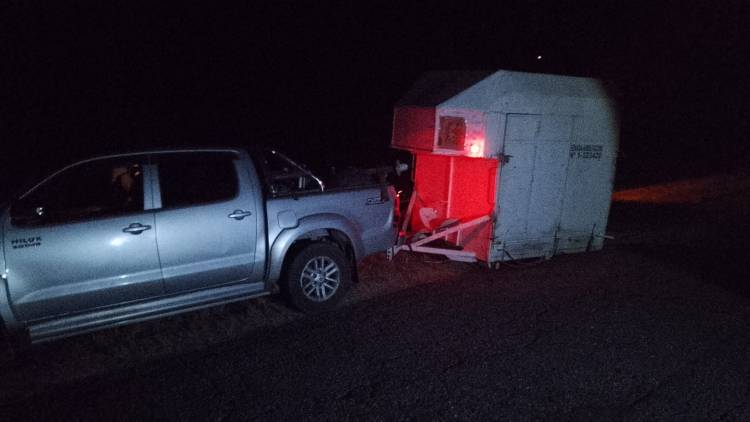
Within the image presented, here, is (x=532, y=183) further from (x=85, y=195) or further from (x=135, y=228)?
(x=85, y=195)

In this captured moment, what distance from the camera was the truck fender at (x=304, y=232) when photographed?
19.1ft

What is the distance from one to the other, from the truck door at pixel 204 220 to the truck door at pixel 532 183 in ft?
12.5

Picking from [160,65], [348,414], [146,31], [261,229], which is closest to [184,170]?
[261,229]

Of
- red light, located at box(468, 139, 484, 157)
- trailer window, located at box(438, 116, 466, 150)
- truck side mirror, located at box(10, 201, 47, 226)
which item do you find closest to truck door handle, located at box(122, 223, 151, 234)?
truck side mirror, located at box(10, 201, 47, 226)

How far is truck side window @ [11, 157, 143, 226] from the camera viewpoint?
4.67m

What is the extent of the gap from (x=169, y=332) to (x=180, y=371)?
0.91 meters

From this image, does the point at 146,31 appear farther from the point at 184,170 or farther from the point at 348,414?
the point at 348,414

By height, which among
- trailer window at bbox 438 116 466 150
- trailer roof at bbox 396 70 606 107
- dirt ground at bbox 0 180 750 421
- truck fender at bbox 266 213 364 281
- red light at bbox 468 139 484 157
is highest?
trailer roof at bbox 396 70 606 107

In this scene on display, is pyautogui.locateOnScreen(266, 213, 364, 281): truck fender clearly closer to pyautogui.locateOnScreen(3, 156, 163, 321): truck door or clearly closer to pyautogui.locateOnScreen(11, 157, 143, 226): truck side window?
pyautogui.locateOnScreen(3, 156, 163, 321): truck door

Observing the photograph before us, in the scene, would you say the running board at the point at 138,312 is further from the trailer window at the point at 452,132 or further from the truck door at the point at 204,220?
the trailer window at the point at 452,132

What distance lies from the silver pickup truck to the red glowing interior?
87.8 inches

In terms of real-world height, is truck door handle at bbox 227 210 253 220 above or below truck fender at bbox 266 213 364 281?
above

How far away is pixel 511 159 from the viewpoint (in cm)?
761

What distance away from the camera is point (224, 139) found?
24.2m
